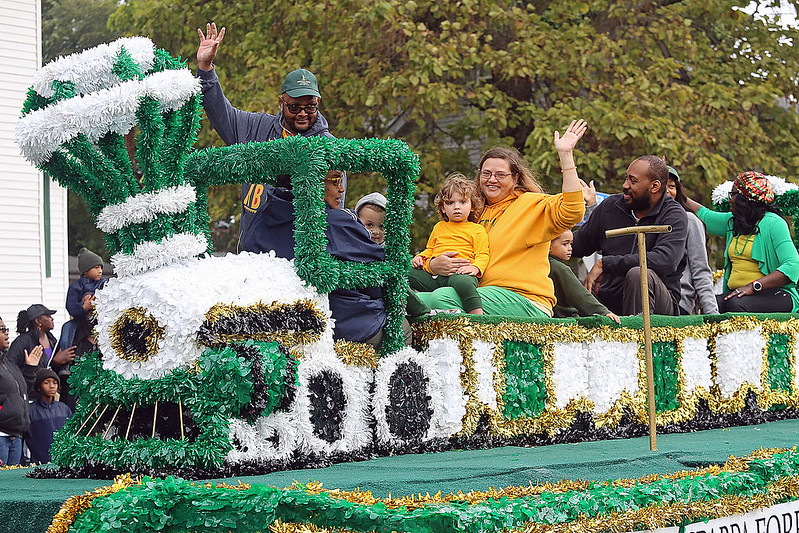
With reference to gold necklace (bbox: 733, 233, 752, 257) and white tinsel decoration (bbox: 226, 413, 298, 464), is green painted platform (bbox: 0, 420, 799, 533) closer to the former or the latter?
white tinsel decoration (bbox: 226, 413, 298, 464)

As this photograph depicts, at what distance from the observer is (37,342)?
9859mm

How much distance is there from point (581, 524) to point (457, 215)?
2.93 meters

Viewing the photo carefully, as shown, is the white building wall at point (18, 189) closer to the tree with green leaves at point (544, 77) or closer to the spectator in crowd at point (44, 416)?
the tree with green leaves at point (544, 77)

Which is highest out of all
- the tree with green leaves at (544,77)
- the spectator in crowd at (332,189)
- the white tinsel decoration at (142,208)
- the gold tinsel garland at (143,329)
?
the tree with green leaves at (544,77)

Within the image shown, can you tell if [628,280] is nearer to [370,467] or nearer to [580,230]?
[580,230]

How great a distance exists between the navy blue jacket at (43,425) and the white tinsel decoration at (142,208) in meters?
4.63

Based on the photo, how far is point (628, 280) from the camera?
6.93m

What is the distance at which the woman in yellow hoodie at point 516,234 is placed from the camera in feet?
19.2

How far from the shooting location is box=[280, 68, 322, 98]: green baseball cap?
546cm

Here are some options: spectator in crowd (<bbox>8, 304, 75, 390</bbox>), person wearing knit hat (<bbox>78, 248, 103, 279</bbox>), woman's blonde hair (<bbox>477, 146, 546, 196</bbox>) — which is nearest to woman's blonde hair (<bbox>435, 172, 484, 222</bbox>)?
woman's blonde hair (<bbox>477, 146, 546, 196</bbox>)

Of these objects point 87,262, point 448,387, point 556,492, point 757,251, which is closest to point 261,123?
point 448,387

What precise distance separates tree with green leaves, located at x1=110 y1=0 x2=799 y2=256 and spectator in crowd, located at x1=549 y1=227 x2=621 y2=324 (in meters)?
6.14

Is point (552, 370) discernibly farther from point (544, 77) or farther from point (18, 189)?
point (544, 77)

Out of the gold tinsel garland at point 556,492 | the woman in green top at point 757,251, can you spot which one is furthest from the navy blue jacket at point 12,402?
the woman in green top at point 757,251
